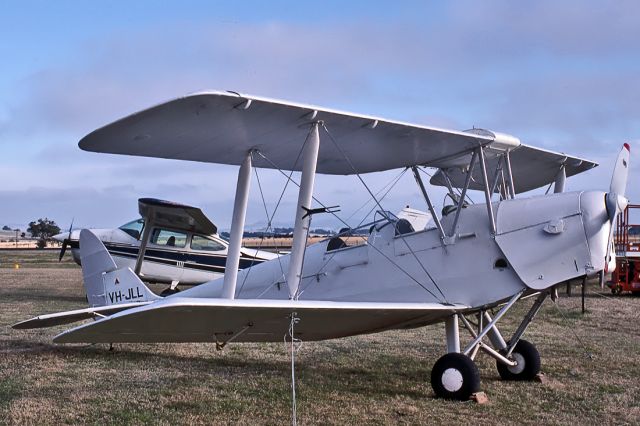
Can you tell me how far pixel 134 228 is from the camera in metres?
18.2

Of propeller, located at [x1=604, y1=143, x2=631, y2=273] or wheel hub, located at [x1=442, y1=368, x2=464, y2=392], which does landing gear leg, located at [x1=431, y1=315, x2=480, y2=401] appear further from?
propeller, located at [x1=604, y1=143, x2=631, y2=273]

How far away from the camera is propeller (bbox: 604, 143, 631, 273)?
20.1ft

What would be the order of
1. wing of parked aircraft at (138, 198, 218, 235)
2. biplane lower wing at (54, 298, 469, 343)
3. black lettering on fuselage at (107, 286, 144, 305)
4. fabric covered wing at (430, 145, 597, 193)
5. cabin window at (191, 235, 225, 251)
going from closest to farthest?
1. biplane lower wing at (54, 298, 469, 343)
2. fabric covered wing at (430, 145, 597, 193)
3. black lettering on fuselage at (107, 286, 144, 305)
4. wing of parked aircraft at (138, 198, 218, 235)
5. cabin window at (191, 235, 225, 251)

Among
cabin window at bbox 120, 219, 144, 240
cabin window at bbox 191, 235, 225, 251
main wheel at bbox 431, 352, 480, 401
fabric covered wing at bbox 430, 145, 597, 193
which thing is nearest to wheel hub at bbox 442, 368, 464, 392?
main wheel at bbox 431, 352, 480, 401

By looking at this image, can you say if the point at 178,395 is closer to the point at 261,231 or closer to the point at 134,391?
the point at 134,391

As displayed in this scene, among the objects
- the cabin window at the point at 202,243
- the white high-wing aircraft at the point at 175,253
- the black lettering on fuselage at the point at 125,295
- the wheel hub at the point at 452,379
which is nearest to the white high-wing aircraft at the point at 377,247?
the wheel hub at the point at 452,379

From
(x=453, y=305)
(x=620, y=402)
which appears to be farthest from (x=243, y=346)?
(x=620, y=402)

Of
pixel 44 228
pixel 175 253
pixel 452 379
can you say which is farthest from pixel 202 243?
pixel 44 228

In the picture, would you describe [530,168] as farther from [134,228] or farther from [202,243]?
[134,228]

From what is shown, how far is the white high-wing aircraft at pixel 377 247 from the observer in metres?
5.64

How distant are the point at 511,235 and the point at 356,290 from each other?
5.77 feet

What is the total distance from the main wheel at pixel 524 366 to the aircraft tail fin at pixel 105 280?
4.42 metres

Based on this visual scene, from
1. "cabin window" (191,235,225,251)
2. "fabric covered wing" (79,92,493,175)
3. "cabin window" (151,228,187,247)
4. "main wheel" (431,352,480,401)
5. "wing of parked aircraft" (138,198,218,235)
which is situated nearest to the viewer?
"fabric covered wing" (79,92,493,175)

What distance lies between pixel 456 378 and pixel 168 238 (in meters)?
12.6
